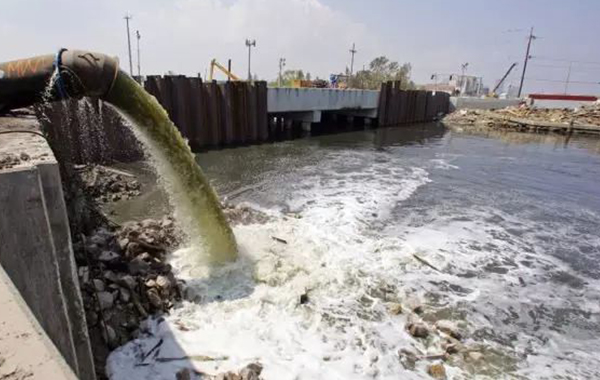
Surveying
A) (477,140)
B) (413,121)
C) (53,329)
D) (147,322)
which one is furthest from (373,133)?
(53,329)

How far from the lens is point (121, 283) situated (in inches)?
172

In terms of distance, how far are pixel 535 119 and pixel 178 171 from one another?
34.8 m

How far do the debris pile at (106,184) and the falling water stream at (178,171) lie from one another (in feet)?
10.4

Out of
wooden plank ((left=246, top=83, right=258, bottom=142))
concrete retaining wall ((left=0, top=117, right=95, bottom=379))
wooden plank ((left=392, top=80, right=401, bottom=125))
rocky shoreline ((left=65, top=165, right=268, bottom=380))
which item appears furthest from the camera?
wooden plank ((left=392, top=80, right=401, bottom=125))

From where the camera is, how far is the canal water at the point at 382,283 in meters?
4.06

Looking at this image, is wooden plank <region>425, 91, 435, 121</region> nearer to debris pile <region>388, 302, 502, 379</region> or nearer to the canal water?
the canal water

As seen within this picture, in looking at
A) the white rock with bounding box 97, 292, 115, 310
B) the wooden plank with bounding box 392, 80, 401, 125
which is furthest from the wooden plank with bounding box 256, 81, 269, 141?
the wooden plank with bounding box 392, 80, 401, 125

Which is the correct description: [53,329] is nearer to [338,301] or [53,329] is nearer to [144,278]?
[144,278]

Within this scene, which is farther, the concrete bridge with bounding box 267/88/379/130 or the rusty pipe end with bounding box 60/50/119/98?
the concrete bridge with bounding box 267/88/379/130

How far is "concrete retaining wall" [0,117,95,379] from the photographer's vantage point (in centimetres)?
242

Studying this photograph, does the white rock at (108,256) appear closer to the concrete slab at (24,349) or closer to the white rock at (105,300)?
the white rock at (105,300)

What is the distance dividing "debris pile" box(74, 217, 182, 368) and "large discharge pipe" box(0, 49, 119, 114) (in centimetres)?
193

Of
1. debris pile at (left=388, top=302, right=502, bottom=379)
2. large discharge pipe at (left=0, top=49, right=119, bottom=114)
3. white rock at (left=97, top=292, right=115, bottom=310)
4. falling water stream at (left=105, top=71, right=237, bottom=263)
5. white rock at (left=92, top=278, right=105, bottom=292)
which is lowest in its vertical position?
debris pile at (left=388, top=302, right=502, bottom=379)

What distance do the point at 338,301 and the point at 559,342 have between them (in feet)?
8.95
